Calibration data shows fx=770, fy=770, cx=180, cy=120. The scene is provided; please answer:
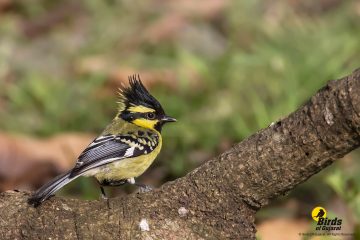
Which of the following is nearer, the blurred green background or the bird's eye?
the bird's eye

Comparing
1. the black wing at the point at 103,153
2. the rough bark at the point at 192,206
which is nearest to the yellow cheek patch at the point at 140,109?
the black wing at the point at 103,153

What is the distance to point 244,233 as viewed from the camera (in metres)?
3.40

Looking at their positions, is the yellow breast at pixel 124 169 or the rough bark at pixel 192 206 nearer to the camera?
the rough bark at pixel 192 206

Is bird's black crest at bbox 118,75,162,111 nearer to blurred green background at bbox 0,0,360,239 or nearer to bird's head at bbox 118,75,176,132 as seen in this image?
bird's head at bbox 118,75,176,132

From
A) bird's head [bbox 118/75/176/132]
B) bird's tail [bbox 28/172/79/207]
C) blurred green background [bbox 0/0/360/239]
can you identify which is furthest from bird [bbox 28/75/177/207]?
blurred green background [bbox 0/0/360/239]

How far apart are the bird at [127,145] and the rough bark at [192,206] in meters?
0.37

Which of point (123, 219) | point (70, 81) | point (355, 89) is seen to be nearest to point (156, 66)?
Result: point (70, 81)

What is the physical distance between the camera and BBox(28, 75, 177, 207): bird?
4.12 metres

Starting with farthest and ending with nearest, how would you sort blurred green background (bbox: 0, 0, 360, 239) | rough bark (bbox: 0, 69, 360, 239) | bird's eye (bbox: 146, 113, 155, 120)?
1. blurred green background (bbox: 0, 0, 360, 239)
2. bird's eye (bbox: 146, 113, 155, 120)
3. rough bark (bbox: 0, 69, 360, 239)

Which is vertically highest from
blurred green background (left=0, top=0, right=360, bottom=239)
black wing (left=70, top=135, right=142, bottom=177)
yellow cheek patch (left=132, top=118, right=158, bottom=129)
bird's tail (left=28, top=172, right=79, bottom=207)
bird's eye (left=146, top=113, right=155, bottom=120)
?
blurred green background (left=0, top=0, right=360, bottom=239)

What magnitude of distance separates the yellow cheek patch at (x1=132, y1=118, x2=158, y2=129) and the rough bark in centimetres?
120

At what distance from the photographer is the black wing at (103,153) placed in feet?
13.3

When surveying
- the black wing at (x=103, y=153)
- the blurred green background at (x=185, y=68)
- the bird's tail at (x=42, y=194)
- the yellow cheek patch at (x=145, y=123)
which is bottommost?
the bird's tail at (x=42, y=194)

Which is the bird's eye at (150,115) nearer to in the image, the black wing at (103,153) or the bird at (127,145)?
the bird at (127,145)
